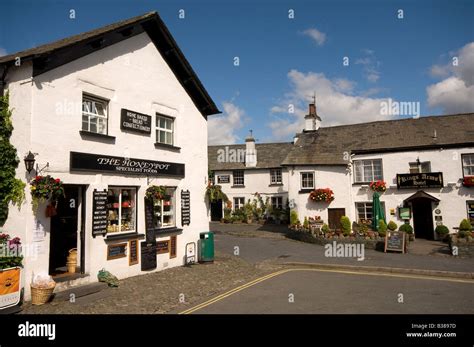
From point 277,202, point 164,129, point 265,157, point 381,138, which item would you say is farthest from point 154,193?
point 265,157

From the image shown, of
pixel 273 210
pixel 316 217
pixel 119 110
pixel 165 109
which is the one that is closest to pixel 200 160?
pixel 165 109

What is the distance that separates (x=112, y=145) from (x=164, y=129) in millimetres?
2803

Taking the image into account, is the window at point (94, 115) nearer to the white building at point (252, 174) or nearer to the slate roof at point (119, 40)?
the slate roof at point (119, 40)

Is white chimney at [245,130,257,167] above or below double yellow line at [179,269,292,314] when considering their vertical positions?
above

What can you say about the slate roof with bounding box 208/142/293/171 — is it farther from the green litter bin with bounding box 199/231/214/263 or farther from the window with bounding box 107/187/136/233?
the window with bounding box 107/187/136/233

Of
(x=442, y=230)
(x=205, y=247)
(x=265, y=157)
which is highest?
(x=265, y=157)

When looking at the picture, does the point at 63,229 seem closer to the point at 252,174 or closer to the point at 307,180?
the point at 307,180

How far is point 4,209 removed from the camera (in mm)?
8703

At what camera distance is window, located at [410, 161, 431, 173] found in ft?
71.2

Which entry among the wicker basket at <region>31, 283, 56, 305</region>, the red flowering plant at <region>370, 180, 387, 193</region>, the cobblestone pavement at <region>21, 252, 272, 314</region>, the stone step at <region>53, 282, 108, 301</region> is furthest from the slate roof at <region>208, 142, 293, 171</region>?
the wicker basket at <region>31, 283, 56, 305</region>

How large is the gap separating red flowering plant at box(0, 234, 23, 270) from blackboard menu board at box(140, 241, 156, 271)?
4025 millimetres

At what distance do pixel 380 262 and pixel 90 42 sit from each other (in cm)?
1399

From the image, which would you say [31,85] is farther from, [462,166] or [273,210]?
[273,210]

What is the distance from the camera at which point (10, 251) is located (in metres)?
8.37
